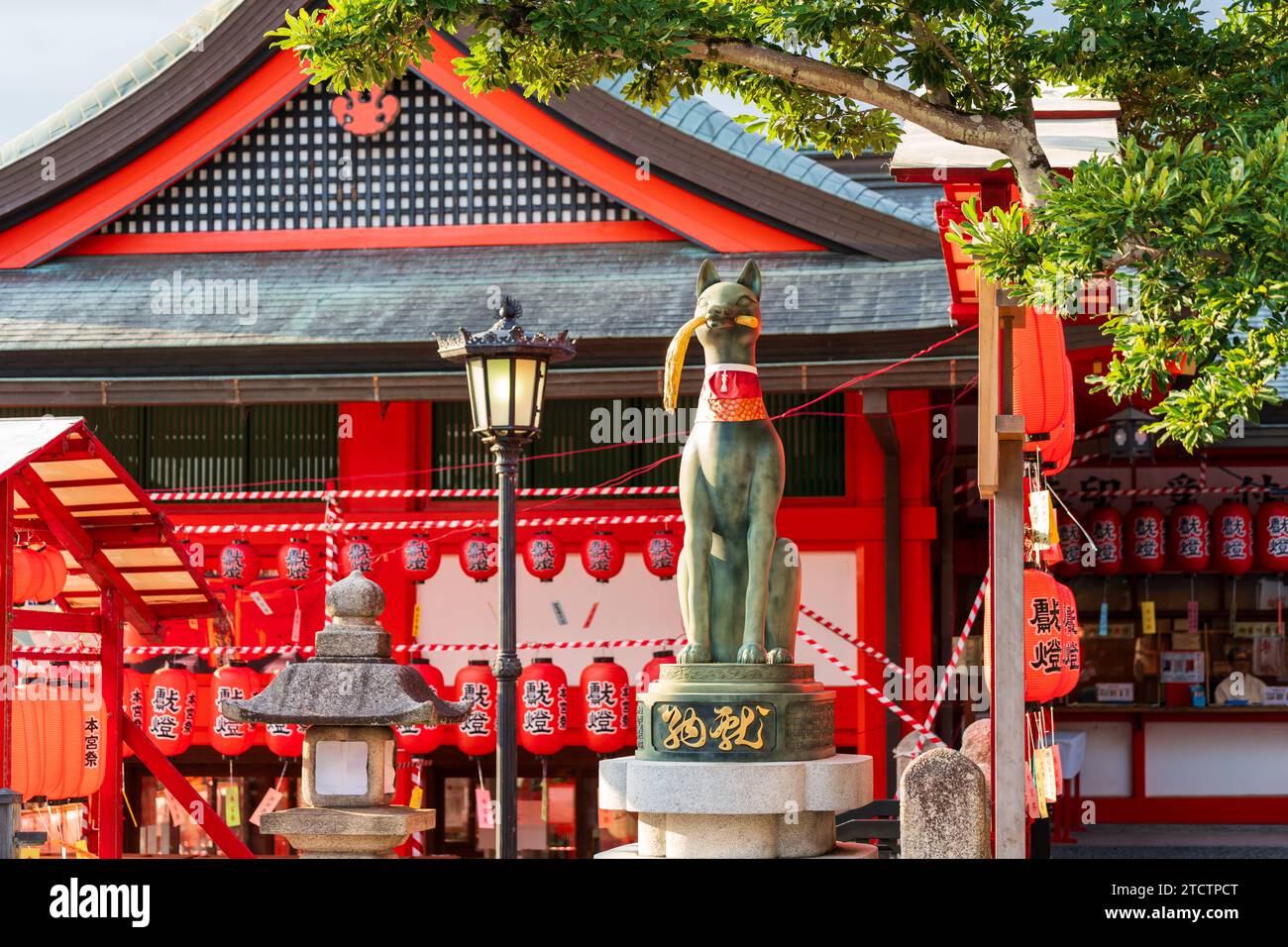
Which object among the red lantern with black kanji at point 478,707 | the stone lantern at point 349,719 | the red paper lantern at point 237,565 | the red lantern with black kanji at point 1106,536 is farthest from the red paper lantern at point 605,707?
the red lantern with black kanji at point 1106,536

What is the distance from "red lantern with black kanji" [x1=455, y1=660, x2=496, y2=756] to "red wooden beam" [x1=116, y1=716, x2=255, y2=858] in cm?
326

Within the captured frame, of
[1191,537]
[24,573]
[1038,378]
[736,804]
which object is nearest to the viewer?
[736,804]

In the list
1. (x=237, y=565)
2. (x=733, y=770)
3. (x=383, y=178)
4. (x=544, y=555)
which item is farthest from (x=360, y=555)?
(x=733, y=770)

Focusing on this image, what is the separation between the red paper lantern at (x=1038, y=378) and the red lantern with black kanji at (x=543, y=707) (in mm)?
4930

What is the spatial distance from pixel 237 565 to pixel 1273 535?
8834 mm

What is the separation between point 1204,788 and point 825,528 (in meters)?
5.13

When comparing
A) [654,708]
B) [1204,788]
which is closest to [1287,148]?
[654,708]

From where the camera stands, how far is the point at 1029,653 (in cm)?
914

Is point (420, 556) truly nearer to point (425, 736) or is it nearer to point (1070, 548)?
point (425, 736)

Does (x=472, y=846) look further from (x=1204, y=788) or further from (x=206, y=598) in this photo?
(x=1204, y=788)

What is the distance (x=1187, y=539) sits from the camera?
1542 centimetres

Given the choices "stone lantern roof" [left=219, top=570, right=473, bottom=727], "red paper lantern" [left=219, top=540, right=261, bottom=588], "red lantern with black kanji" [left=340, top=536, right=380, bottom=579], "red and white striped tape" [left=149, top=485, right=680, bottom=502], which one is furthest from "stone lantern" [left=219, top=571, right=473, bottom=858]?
"red paper lantern" [left=219, top=540, right=261, bottom=588]

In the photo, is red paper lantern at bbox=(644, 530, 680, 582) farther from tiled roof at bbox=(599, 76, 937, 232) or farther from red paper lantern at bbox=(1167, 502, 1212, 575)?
red paper lantern at bbox=(1167, 502, 1212, 575)

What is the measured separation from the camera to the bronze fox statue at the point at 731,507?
26.6ft
